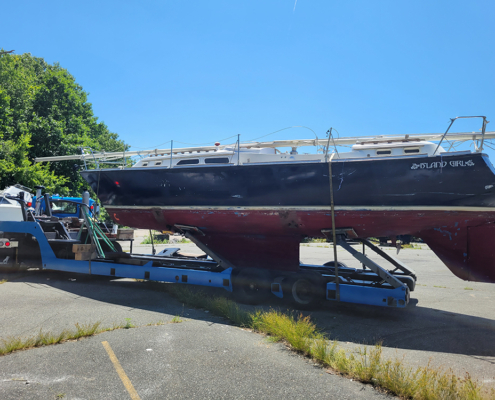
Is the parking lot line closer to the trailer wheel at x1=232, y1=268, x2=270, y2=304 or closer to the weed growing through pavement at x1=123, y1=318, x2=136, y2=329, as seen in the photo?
the weed growing through pavement at x1=123, y1=318, x2=136, y2=329

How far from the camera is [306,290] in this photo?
5.66 meters

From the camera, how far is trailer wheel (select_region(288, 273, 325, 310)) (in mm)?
5559

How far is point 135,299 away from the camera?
5961 millimetres

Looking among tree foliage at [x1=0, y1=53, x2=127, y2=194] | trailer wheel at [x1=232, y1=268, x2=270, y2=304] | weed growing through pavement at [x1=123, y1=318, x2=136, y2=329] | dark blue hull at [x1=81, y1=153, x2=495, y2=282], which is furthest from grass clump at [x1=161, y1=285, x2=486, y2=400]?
tree foliage at [x1=0, y1=53, x2=127, y2=194]

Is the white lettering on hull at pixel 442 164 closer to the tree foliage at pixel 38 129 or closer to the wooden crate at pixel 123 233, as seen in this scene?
the wooden crate at pixel 123 233

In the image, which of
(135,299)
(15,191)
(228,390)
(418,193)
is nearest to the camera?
(228,390)

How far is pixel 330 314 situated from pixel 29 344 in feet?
13.2

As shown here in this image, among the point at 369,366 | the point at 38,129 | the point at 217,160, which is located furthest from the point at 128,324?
the point at 38,129

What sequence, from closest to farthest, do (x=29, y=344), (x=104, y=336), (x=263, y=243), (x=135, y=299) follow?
(x=29, y=344) < (x=104, y=336) < (x=135, y=299) < (x=263, y=243)

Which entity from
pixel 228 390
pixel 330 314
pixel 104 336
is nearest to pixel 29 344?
pixel 104 336

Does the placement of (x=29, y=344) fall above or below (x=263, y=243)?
below

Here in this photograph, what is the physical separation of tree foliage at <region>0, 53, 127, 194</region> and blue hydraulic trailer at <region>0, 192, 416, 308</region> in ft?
35.4

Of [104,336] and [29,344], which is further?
[104,336]

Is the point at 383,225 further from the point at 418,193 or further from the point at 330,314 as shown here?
the point at 330,314
